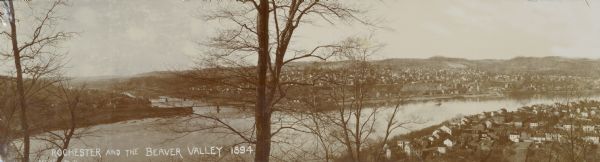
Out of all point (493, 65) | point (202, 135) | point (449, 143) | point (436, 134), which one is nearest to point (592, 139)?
point (493, 65)

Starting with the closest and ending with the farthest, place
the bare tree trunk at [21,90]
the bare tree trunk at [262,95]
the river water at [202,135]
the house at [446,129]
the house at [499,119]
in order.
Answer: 1. the bare tree trunk at [262,95]
2. the river water at [202,135]
3. the bare tree trunk at [21,90]
4. the house at [446,129]
5. the house at [499,119]

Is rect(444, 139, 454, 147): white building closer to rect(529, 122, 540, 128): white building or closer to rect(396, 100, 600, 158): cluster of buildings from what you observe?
rect(396, 100, 600, 158): cluster of buildings

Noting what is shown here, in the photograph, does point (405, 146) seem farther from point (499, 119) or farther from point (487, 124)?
point (499, 119)

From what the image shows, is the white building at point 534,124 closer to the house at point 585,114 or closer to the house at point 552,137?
the house at point 552,137

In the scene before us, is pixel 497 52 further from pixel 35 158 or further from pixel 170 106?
pixel 35 158

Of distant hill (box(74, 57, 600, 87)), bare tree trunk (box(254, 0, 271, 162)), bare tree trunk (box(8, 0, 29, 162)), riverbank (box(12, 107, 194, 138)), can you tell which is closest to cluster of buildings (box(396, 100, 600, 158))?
distant hill (box(74, 57, 600, 87))

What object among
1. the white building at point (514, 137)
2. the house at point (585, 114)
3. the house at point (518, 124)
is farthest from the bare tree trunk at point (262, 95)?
the house at point (585, 114)
